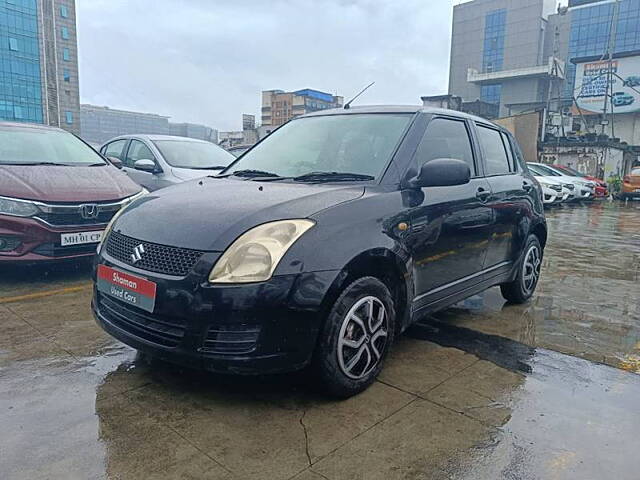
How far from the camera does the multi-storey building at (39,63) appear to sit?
51.5 m

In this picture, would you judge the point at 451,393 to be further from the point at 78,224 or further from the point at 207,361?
the point at 78,224

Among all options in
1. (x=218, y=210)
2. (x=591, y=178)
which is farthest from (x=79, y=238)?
(x=591, y=178)

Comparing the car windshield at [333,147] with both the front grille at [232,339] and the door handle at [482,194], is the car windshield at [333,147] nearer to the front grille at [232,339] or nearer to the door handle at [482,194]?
the door handle at [482,194]

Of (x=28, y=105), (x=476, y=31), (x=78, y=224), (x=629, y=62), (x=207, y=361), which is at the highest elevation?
(x=476, y=31)

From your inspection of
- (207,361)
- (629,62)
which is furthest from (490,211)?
(629,62)

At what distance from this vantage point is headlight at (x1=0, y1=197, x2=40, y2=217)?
4.36 metres

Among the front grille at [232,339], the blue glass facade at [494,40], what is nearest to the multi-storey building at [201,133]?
the front grille at [232,339]

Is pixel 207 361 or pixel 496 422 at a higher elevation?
pixel 207 361

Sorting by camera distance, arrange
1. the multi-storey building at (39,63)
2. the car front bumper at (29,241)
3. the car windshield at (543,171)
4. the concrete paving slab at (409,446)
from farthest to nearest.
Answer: the multi-storey building at (39,63) < the car windshield at (543,171) < the car front bumper at (29,241) < the concrete paving slab at (409,446)

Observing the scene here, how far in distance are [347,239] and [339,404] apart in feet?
2.86

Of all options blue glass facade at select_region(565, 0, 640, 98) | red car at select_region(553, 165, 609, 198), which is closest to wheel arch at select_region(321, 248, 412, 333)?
red car at select_region(553, 165, 609, 198)

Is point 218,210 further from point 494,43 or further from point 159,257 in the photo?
point 494,43

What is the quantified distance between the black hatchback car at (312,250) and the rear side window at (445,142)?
0.5 inches

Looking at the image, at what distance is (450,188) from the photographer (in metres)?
3.37
